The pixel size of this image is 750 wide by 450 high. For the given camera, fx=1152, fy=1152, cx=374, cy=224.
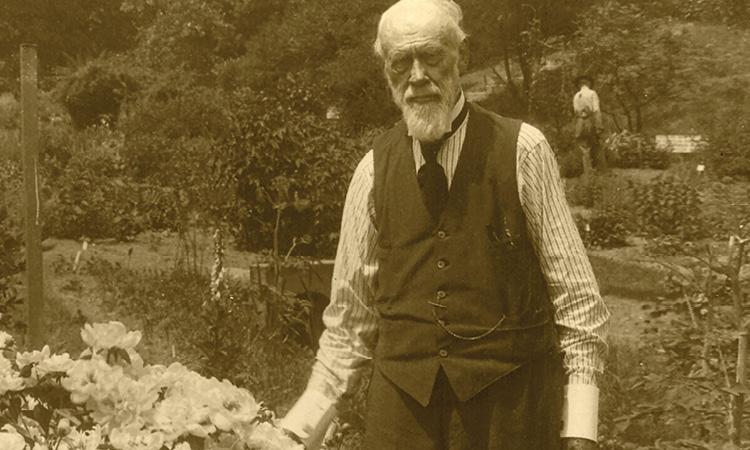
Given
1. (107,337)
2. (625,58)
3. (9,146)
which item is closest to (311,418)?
(107,337)

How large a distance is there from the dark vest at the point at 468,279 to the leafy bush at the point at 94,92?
13004 mm

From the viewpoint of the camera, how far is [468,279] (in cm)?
228

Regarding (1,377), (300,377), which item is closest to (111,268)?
(300,377)

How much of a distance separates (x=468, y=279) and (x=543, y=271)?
0.16 m

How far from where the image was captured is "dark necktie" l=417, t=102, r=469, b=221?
Answer: 7.64 feet

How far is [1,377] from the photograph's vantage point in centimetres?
175

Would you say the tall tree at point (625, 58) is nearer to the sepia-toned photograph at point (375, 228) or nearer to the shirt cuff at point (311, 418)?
the sepia-toned photograph at point (375, 228)

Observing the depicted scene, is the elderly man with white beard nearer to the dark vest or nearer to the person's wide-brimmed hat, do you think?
the dark vest

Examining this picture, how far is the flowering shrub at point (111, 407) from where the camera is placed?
66.6 inches

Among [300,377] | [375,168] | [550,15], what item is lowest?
[300,377]

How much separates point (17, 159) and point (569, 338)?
424 inches

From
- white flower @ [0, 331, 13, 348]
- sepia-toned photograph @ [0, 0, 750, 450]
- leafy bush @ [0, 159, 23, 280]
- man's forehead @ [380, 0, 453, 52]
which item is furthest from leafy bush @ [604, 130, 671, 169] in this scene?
white flower @ [0, 331, 13, 348]

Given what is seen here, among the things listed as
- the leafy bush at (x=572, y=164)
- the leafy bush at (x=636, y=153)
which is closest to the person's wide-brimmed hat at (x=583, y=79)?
the leafy bush at (x=636, y=153)

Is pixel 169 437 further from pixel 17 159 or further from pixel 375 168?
pixel 17 159
